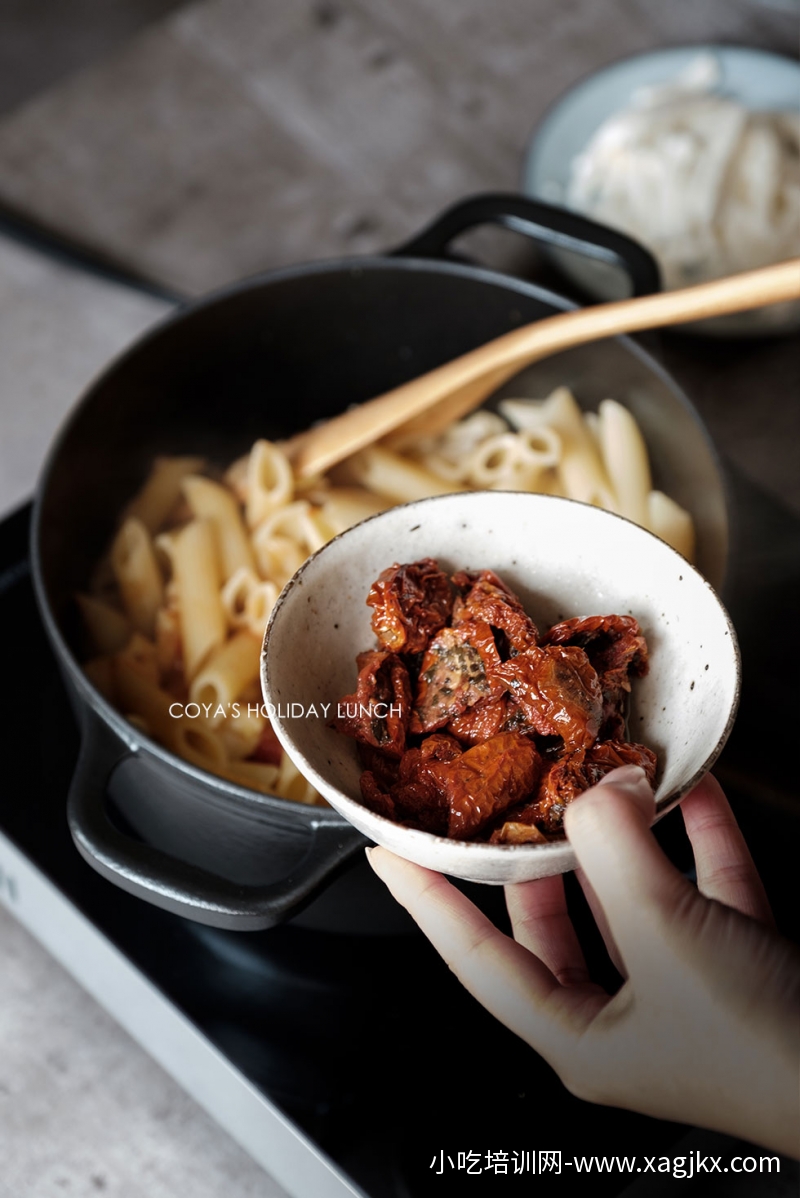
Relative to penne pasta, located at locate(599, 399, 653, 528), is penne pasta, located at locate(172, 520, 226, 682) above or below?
below

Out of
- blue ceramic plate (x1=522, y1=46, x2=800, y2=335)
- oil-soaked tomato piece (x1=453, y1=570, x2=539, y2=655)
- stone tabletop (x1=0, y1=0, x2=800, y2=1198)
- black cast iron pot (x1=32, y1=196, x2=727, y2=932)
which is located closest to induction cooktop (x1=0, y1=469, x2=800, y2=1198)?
black cast iron pot (x1=32, y1=196, x2=727, y2=932)

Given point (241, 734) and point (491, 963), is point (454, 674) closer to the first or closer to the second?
point (491, 963)

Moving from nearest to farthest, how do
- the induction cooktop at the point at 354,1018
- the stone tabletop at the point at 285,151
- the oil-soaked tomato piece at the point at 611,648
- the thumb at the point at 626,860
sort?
the thumb at the point at 626,860, the oil-soaked tomato piece at the point at 611,648, the induction cooktop at the point at 354,1018, the stone tabletop at the point at 285,151

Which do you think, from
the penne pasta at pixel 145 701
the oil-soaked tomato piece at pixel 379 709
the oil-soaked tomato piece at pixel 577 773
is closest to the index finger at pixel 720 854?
the oil-soaked tomato piece at pixel 577 773

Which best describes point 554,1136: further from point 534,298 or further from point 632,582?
point 534,298

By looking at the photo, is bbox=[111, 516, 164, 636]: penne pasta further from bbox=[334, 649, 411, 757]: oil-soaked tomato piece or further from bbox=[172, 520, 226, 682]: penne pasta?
bbox=[334, 649, 411, 757]: oil-soaked tomato piece

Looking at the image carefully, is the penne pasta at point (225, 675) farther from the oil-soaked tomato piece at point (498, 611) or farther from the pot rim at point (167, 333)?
the oil-soaked tomato piece at point (498, 611)
